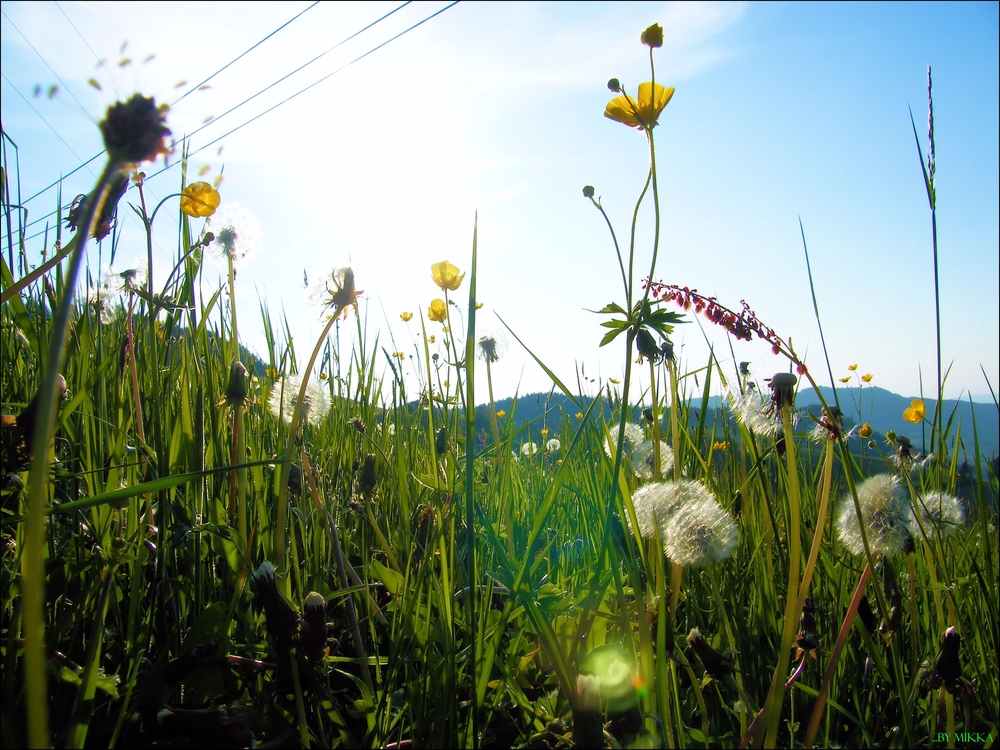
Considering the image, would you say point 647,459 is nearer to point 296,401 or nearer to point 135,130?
point 296,401

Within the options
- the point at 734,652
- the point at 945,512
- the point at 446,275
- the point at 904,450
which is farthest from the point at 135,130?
the point at 446,275

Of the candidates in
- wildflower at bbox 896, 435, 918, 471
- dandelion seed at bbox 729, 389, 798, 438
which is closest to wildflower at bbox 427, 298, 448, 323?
dandelion seed at bbox 729, 389, 798, 438

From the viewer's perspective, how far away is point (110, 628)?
1.15 metres

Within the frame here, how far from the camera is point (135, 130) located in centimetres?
50

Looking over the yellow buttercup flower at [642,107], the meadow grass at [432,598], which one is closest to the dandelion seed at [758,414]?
the meadow grass at [432,598]

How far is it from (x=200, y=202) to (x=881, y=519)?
1719 millimetres

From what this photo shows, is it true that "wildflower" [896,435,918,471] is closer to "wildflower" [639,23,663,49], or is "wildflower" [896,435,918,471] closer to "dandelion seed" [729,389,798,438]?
"dandelion seed" [729,389,798,438]

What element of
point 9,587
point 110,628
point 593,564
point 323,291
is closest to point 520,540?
point 593,564

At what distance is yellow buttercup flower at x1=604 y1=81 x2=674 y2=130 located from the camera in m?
1.24

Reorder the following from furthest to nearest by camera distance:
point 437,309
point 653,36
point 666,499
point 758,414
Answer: point 437,309 → point 758,414 → point 666,499 → point 653,36

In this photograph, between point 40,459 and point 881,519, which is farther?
point 881,519

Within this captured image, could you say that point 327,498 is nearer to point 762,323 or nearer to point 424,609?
point 424,609

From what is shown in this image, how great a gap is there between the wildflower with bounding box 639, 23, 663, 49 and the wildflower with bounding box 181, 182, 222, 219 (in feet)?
3.74

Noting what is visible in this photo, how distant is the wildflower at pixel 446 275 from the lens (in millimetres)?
2814
